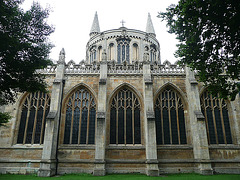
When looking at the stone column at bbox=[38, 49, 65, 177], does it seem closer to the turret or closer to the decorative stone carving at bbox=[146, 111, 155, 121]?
the decorative stone carving at bbox=[146, 111, 155, 121]

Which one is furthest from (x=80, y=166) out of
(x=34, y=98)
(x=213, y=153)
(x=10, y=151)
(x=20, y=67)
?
(x=213, y=153)

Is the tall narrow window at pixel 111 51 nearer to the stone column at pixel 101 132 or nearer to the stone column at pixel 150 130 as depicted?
the stone column at pixel 101 132

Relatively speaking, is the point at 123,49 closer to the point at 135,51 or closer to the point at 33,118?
the point at 135,51

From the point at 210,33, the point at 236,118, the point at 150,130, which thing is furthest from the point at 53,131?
the point at 236,118

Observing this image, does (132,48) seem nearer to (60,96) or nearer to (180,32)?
(60,96)

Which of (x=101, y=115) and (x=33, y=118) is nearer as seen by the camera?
(x=101, y=115)

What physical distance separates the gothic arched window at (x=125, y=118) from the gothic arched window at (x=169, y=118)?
197cm

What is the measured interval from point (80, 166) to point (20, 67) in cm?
1012

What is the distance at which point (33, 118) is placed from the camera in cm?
1867

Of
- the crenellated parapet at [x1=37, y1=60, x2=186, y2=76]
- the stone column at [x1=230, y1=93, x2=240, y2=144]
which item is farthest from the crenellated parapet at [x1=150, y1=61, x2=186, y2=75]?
the stone column at [x1=230, y1=93, x2=240, y2=144]

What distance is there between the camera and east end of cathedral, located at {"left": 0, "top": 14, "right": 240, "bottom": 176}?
16562mm

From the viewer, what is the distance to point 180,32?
36.9 feet

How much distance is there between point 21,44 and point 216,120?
1762 cm

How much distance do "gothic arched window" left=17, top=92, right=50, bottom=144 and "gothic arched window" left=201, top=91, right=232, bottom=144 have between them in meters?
15.5
